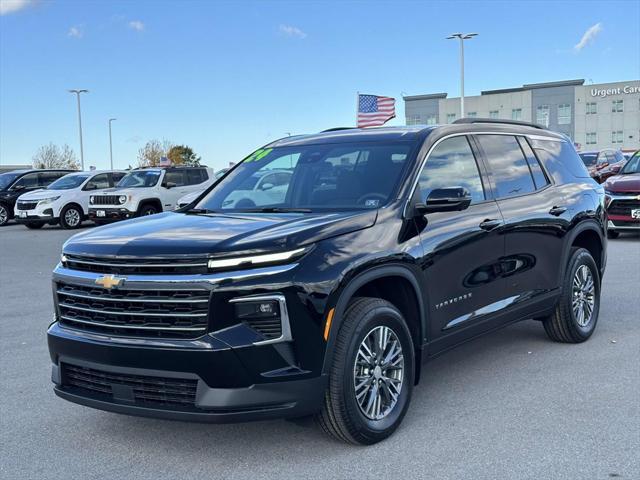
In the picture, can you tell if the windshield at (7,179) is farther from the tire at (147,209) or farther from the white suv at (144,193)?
the tire at (147,209)

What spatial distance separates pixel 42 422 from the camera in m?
4.72

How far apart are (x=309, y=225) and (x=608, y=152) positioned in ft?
93.9

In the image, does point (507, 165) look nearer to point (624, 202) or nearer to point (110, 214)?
point (624, 202)

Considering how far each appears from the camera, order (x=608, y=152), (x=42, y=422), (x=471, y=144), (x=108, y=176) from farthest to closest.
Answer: (x=608, y=152)
(x=108, y=176)
(x=471, y=144)
(x=42, y=422)

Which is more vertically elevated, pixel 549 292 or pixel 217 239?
pixel 217 239

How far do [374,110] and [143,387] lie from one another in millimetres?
16074

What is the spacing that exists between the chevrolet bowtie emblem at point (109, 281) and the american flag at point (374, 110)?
1535 cm

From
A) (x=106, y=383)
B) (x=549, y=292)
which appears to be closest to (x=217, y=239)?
(x=106, y=383)

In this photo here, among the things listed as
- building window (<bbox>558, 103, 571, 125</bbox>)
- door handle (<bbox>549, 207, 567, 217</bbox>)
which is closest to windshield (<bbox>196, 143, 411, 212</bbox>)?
door handle (<bbox>549, 207, 567, 217</bbox>)

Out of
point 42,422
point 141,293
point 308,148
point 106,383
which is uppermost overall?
point 308,148

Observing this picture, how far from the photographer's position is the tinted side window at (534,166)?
6031 mm

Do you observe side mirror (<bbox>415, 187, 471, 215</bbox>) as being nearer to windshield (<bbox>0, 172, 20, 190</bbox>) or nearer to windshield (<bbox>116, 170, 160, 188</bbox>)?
windshield (<bbox>116, 170, 160, 188</bbox>)

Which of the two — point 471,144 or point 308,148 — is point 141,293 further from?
point 471,144

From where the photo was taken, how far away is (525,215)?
18.6 ft
